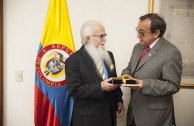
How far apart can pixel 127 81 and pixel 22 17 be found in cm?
120

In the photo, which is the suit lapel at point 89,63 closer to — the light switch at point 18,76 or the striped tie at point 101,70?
the striped tie at point 101,70

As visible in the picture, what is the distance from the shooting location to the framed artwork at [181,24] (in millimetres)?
1961

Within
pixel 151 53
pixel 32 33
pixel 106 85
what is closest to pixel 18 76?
pixel 32 33


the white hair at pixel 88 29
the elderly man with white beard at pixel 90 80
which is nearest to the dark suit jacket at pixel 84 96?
the elderly man with white beard at pixel 90 80

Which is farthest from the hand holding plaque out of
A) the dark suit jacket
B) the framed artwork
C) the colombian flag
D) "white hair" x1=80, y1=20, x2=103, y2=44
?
the framed artwork

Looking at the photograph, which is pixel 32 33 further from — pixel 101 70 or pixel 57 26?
pixel 101 70

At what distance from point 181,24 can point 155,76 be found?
766 millimetres

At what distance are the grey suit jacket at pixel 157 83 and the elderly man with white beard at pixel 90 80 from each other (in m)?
0.21

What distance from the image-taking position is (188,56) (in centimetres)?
201

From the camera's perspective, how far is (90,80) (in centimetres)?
153

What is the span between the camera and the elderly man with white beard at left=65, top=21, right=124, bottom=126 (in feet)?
4.90

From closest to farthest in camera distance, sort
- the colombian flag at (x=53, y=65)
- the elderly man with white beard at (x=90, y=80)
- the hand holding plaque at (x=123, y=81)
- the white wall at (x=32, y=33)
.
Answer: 1. the hand holding plaque at (x=123, y=81)
2. the elderly man with white beard at (x=90, y=80)
3. the colombian flag at (x=53, y=65)
4. the white wall at (x=32, y=33)

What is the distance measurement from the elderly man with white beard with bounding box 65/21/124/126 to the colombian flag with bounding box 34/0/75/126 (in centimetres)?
26

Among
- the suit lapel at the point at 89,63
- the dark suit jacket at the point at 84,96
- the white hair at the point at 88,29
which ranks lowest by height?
the dark suit jacket at the point at 84,96
